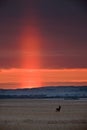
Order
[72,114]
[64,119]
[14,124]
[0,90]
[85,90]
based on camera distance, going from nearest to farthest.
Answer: [14,124] < [64,119] < [72,114] < [0,90] < [85,90]

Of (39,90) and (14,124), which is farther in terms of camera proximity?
(39,90)

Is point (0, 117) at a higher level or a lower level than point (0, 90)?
lower

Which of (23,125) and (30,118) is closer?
(23,125)

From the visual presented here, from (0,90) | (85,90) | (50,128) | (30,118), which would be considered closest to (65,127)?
(50,128)

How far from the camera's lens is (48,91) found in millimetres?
70688

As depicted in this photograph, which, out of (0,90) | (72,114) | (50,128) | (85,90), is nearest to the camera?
(50,128)

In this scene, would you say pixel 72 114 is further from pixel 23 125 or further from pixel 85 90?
pixel 85 90

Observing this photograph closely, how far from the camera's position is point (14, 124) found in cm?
2675

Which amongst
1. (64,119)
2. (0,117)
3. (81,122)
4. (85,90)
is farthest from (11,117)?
(85,90)

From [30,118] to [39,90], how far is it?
41.3 metres

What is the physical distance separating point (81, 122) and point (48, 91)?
145ft

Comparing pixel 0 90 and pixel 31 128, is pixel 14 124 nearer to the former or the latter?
pixel 31 128

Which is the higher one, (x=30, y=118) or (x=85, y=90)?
(x=85, y=90)

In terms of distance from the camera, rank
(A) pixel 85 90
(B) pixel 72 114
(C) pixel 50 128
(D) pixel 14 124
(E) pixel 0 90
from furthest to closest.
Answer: (A) pixel 85 90, (E) pixel 0 90, (B) pixel 72 114, (D) pixel 14 124, (C) pixel 50 128
